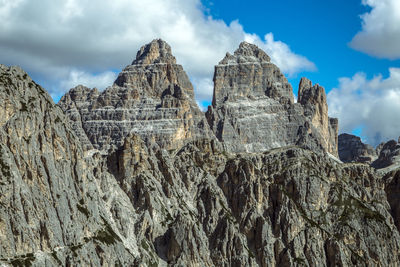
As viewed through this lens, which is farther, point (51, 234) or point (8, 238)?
point (51, 234)

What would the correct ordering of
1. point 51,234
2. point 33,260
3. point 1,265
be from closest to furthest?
point 1,265 < point 33,260 < point 51,234

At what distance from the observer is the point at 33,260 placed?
608 feet

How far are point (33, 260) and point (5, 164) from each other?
1219 inches

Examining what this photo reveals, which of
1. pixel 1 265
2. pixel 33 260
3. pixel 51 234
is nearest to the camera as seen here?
pixel 1 265

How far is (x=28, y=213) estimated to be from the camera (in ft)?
633

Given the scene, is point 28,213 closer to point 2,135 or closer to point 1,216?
point 1,216

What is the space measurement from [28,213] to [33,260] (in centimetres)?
1540

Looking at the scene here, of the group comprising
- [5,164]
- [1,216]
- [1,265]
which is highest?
[5,164]

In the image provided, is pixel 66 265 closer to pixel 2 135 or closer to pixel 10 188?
pixel 10 188

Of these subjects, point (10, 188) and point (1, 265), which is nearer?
point (1, 265)

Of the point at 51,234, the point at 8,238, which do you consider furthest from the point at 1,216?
the point at 51,234

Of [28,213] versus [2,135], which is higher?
[2,135]

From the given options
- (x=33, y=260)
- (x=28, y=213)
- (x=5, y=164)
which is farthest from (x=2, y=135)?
(x=33, y=260)

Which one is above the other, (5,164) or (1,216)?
(5,164)
